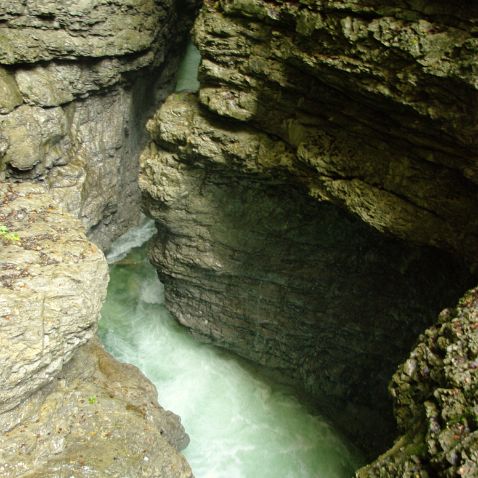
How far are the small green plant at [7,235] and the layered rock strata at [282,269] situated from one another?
293cm

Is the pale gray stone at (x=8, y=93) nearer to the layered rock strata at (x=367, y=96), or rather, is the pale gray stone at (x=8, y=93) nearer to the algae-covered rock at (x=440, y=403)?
the layered rock strata at (x=367, y=96)

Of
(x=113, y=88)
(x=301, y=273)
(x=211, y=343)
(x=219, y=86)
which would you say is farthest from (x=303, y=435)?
(x=113, y=88)

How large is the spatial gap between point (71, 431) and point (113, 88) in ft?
23.0

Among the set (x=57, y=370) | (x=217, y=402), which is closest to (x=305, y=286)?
(x=217, y=402)

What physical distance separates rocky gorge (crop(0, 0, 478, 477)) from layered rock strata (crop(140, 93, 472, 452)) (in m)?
0.04

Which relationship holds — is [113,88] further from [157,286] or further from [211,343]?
[211,343]

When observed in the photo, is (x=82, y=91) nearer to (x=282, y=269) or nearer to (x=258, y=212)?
(x=258, y=212)

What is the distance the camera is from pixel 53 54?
28.3ft

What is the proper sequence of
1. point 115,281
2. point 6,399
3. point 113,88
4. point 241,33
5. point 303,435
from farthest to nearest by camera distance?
point 115,281
point 113,88
point 303,435
point 241,33
point 6,399

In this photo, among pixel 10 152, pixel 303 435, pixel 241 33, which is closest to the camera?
pixel 241 33

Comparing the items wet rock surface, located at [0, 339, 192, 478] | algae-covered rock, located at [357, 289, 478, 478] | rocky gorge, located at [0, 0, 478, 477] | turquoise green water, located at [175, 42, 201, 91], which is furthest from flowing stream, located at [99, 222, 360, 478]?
turquoise green water, located at [175, 42, 201, 91]

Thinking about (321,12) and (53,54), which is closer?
(321,12)

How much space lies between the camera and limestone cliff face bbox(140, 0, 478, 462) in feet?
18.6

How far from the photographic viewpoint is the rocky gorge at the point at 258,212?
17.8 feet
